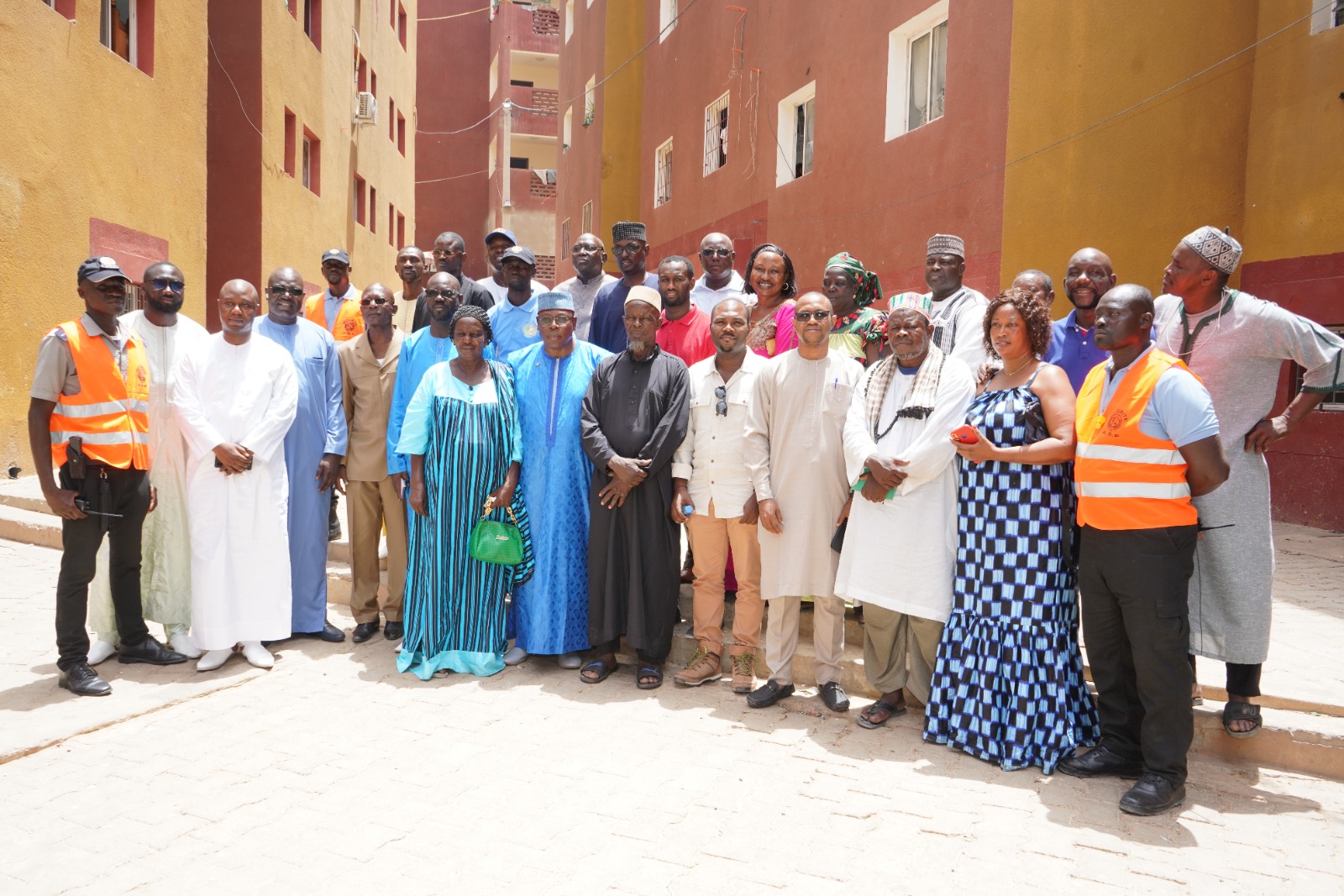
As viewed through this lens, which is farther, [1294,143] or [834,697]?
[1294,143]

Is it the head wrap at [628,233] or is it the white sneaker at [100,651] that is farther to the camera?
the head wrap at [628,233]

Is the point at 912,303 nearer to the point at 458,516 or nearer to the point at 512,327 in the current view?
the point at 458,516

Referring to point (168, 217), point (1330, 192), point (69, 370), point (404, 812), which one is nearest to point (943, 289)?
point (404, 812)

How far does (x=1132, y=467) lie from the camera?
148 inches

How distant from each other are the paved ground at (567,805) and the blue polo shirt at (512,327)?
97.8 inches

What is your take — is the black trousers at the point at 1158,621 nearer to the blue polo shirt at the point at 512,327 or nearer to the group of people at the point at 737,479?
the group of people at the point at 737,479

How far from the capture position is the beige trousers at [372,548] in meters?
6.12

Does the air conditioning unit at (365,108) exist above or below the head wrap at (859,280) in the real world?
above

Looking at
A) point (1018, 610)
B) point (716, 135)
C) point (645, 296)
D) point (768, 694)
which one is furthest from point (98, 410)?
point (716, 135)

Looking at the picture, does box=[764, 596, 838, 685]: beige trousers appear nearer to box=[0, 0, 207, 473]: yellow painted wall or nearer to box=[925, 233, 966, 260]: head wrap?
box=[925, 233, 966, 260]: head wrap

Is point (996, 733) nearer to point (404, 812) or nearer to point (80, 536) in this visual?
point (404, 812)

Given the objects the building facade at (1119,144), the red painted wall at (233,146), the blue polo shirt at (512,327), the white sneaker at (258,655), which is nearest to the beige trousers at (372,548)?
the white sneaker at (258,655)

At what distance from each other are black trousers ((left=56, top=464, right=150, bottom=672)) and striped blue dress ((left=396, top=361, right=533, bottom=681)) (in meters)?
1.50

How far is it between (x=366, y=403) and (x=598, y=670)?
7.90 ft
